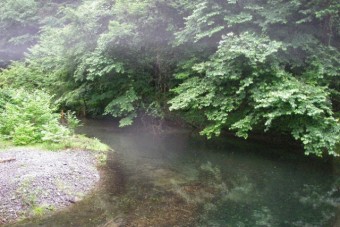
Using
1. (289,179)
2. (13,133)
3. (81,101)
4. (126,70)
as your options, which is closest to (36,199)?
(13,133)

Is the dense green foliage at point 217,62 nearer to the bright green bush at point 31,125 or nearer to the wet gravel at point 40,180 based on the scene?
the bright green bush at point 31,125

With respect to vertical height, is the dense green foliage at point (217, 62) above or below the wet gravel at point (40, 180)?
above

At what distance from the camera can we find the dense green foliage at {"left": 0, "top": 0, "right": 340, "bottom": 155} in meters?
12.3

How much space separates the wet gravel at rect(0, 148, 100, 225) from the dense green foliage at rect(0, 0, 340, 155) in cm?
512

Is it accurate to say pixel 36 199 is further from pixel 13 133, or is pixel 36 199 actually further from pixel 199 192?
pixel 13 133

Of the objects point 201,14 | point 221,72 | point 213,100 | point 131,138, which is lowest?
point 131,138

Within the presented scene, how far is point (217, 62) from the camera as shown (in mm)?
13703

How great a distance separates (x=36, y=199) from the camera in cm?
902

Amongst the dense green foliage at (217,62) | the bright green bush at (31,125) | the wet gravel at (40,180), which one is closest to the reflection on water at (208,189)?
the wet gravel at (40,180)

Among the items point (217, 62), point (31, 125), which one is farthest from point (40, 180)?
point (217, 62)

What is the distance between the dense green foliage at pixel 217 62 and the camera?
12305mm

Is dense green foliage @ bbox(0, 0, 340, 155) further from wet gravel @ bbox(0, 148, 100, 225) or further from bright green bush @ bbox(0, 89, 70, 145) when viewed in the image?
wet gravel @ bbox(0, 148, 100, 225)

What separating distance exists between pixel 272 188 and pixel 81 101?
14.8 metres

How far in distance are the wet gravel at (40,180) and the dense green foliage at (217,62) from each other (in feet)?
16.8
